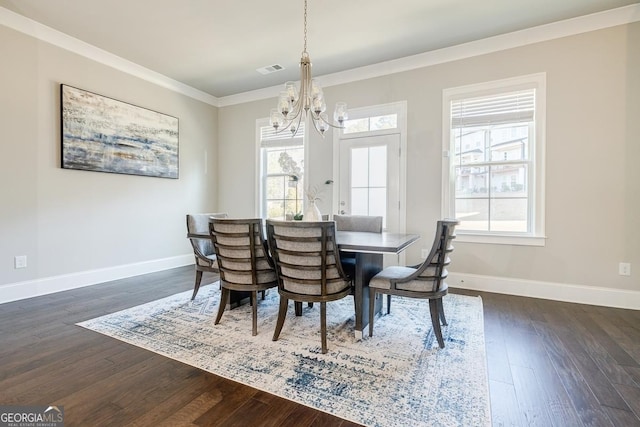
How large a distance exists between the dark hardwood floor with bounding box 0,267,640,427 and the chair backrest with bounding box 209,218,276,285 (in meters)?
0.74

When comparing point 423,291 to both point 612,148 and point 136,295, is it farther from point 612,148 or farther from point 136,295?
point 136,295

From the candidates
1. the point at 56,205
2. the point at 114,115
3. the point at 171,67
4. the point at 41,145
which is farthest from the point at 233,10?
the point at 56,205

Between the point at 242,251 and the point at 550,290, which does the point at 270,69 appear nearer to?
the point at 242,251

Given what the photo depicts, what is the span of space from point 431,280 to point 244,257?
4.57 feet

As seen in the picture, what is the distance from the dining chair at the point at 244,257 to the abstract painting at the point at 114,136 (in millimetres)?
2528

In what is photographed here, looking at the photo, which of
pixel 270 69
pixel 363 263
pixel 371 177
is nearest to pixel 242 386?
pixel 363 263

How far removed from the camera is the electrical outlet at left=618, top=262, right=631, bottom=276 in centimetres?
309

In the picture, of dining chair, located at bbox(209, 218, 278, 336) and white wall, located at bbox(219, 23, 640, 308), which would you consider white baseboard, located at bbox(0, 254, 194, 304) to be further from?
white wall, located at bbox(219, 23, 640, 308)

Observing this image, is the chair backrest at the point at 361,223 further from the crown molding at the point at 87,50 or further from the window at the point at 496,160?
the crown molding at the point at 87,50

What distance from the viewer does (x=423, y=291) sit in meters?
2.23

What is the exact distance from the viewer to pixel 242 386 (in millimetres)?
1752

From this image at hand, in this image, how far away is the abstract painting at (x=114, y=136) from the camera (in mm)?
3684

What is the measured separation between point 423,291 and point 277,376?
114cm

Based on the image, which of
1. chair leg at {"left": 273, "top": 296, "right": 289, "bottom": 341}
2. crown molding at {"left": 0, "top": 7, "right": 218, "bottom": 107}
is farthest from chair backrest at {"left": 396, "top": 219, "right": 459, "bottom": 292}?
crown molding at {"left": 0, "top": 7, "right": 218, "bottom": 107}
